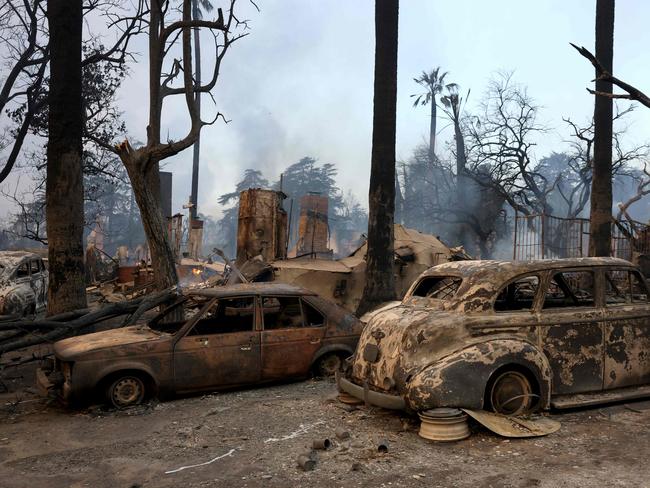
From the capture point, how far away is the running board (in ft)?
18.1

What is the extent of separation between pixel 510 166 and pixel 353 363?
84.3 feet

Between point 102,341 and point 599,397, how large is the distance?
18.0 feet

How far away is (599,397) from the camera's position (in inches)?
225

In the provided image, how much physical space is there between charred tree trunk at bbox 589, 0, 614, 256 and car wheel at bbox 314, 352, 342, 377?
8143mm

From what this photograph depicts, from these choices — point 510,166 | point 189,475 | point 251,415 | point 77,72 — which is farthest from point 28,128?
point 510,166

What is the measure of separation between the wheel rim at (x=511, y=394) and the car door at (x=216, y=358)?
10.2ft

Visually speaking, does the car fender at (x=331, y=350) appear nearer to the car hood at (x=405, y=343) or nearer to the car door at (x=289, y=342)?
the car door at (x=289, y=342)

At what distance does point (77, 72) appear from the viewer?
10547mm

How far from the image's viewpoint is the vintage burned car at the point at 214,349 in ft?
21.4

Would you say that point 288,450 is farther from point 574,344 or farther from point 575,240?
point 575,240

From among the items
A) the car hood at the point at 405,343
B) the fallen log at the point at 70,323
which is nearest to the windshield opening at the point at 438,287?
the car hood at the point at 405,343

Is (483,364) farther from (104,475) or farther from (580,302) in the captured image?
(104,475)

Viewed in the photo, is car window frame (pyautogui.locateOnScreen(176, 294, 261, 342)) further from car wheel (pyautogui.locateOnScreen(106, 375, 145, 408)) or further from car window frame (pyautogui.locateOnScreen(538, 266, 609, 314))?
car window frame (pyautogui.locateOnScreen(538, 266, 609, 314))

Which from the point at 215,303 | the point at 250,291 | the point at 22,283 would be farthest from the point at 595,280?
the point at 22,283
